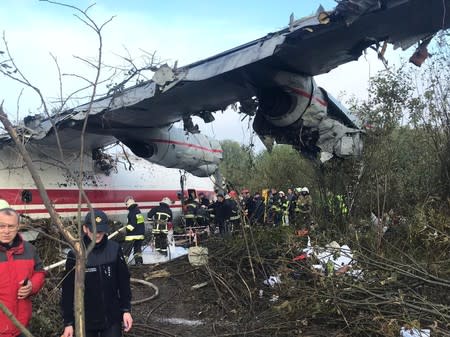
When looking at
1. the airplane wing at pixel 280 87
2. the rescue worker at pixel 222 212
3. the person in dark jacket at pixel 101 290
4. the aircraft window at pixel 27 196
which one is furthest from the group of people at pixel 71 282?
the rescue worker at pixel 222 212

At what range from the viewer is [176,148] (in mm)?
10906

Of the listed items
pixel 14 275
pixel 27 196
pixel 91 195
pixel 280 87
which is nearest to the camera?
pixel 14 275

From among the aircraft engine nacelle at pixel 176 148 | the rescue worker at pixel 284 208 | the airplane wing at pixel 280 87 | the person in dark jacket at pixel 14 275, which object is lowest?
the rescue worker at pixel 284 208

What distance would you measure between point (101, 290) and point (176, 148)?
24.2 feet

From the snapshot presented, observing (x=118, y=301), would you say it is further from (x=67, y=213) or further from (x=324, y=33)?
Result: (x=67, y=213)

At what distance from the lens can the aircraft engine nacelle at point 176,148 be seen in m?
10.2

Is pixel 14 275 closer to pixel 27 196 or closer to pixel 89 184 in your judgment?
pixel 27 196

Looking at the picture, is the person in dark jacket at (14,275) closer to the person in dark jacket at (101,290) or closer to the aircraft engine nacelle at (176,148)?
the person in dark jacket at (101,290)

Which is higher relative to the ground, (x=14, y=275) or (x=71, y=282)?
(x=14, y=275)

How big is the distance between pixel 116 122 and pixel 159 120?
0.91 meters

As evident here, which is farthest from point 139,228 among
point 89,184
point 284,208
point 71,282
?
point 284,208

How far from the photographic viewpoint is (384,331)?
445 centimetres

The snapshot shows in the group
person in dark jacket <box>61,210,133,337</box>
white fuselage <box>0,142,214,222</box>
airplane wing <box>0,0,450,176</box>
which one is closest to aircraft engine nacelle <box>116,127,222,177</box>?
airplane wing <box>0,0,450,176</box>

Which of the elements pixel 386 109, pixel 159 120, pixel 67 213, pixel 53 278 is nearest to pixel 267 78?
pixel 159 120
